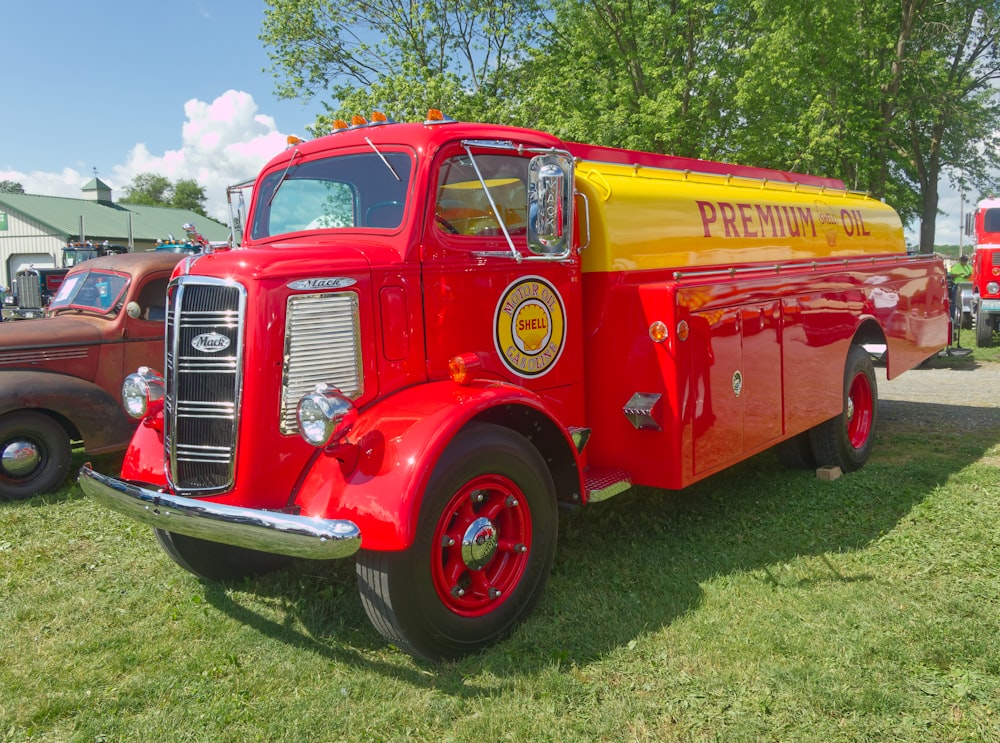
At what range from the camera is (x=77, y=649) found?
3.75m

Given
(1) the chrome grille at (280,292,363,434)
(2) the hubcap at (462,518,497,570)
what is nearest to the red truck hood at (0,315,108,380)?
(1) the chrome grille at (280,292,363,434)

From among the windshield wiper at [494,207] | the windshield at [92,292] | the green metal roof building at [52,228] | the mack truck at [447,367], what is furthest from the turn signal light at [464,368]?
the green metal roof building at [52,228]

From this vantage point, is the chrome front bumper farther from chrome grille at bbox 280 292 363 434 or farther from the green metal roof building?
the green metal roof building

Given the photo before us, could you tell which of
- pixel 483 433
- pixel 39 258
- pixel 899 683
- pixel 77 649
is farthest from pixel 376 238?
pixel 39 258

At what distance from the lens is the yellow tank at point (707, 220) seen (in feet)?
15.0

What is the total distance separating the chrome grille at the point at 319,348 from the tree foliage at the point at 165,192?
261ft

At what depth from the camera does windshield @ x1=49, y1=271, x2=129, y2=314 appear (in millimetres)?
7238

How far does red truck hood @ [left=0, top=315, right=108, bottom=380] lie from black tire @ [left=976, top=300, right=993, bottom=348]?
14654 millimetres

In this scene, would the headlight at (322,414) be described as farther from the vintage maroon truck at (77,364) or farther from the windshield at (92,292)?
the windshield at (92,292)

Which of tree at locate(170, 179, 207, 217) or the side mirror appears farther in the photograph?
tree at locate(170, 179, 207, 217)

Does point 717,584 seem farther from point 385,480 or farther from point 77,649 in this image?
point 77,649

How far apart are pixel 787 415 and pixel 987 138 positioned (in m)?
23.2

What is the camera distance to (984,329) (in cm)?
1448

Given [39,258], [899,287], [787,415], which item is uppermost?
[39,258]
